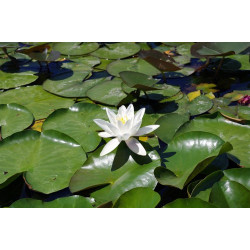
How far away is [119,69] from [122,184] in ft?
6.09

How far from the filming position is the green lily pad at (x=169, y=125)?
2.07 meters

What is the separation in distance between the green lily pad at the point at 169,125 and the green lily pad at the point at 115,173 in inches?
13.0

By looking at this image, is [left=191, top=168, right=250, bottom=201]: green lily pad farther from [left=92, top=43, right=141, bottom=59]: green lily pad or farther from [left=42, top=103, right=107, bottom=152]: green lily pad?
[left=92, top=43, right=141, bottom=59]: green lily pad

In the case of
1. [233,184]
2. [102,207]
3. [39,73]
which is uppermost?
[233,184]

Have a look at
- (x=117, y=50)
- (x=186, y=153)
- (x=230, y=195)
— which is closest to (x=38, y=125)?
(x=186, y=153)

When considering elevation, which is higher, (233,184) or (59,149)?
(233,184)

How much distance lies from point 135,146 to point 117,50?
A: 2381 millimetres

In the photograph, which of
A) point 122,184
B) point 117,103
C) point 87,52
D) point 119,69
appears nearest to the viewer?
point 122,184

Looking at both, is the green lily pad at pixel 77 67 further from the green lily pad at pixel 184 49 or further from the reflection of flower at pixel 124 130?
the reflection of flower at pixel 124 130

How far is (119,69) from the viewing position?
321 centimetres

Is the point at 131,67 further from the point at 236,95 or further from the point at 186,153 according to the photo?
the point at 186,153

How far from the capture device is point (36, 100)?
2.81 metres
